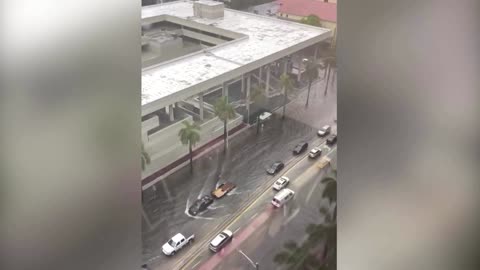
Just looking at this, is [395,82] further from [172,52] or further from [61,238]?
[61,238]

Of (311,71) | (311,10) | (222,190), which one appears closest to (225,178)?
(222,190)

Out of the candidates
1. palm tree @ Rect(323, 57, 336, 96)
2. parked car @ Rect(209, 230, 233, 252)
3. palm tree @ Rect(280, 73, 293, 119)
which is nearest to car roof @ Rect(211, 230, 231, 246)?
parked car @ Rect(209, 230, 233, 252)

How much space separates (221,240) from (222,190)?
13cm

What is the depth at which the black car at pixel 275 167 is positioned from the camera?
1135 mm

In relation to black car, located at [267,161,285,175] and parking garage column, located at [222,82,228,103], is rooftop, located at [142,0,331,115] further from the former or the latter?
black car, located at [267,161,285,175]

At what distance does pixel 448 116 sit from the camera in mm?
853

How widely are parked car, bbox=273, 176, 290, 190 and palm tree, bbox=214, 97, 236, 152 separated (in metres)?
0.17

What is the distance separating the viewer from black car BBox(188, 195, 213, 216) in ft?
3.38

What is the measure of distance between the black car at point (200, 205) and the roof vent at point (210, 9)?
0.48 m

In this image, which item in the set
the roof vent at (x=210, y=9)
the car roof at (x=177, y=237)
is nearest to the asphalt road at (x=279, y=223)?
the car roof at (x=177, y=237)

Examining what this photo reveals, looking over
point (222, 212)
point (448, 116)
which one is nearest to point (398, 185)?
point (448, 116)

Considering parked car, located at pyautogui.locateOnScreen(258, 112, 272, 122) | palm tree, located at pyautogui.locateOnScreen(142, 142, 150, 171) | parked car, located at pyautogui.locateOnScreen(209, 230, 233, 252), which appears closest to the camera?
palm tree, located at pyautogui.locateOnScreen(142, 142, 150, 171)

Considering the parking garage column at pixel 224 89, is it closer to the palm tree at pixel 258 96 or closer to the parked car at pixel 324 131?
the palm tree at pixel 258 96

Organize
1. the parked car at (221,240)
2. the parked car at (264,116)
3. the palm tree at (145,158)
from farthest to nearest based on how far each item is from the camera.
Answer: the parked car at (264,116)
the parked car at (221,240)
the palm tree at (145,158)
